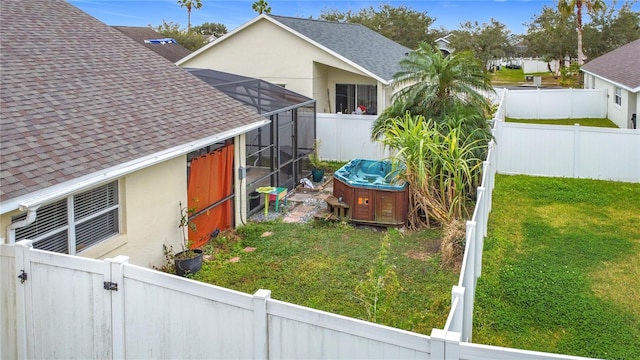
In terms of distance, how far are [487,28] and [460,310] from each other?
220 ft

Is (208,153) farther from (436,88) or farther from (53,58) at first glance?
(436,88)

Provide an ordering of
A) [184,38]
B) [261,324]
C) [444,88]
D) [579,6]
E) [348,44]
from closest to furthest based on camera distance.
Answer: [261,324]
[444,88]
[348,44]
[579,6]
[184,38]

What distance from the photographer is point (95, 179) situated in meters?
7.43

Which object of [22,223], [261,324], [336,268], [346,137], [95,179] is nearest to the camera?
[261,324]

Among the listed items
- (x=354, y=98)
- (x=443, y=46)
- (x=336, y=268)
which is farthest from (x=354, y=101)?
(x=443, y=46)

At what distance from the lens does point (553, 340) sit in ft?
23.7

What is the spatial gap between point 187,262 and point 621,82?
19.6 meters

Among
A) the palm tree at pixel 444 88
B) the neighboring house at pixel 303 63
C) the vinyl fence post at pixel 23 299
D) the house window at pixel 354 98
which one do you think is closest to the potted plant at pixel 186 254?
the vinyl fence post at pixel 23 299

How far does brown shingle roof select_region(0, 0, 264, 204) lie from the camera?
7.35m

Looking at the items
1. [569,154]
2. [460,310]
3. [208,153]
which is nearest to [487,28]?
[569,154]

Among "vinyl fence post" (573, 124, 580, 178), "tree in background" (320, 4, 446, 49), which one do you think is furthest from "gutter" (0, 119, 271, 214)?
"tree in background" (320, 4, 446, 49)

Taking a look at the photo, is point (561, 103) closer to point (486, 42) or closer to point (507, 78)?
point (507, 78)

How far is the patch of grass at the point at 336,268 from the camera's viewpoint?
838cm

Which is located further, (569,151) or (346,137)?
(346,137)
